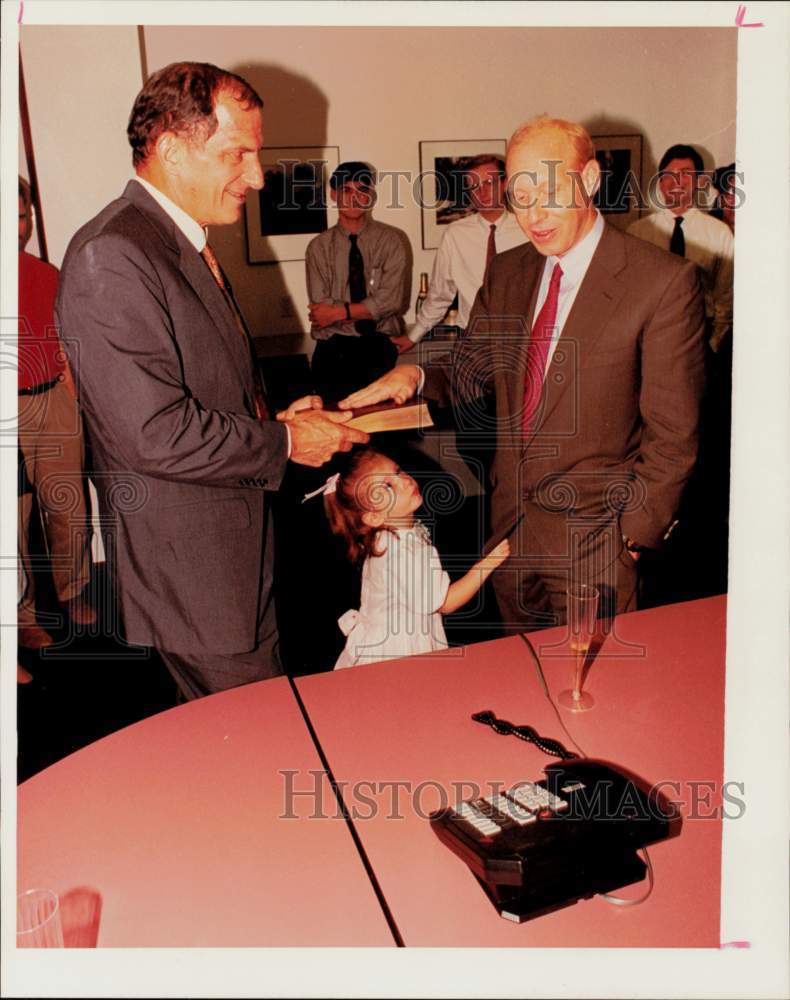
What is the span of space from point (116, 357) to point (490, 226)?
180cm

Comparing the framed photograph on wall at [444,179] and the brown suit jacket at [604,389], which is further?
the framed photograph on wall at [444,179]

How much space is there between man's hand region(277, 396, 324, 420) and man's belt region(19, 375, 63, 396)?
0.53m

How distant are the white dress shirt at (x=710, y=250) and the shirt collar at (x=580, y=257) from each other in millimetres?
580

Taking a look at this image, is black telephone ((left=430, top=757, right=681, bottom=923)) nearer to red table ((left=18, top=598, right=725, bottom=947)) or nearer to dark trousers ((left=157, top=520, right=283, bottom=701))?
red table ((left=18, top=598, right=725, bottom=947))

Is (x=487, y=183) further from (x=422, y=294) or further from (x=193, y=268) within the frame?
(x=193, y=268)

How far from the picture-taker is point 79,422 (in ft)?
5.72

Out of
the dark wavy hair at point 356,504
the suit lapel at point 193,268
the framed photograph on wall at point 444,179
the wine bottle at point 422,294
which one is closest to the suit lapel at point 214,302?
the suit lapel at point 193,268

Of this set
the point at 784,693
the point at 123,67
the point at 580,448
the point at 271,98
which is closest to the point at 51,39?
the point at 123,67

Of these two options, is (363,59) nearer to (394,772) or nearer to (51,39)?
(51,39)

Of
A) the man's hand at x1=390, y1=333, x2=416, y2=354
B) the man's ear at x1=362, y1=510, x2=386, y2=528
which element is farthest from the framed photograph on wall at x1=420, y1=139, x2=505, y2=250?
the man's ear at x1=362, y1=510, x2=386, y2=528

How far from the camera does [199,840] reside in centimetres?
104

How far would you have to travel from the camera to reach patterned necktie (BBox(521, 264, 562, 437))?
212cm

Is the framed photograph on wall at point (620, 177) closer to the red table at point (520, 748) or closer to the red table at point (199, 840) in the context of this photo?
the red table at point (520, 748)

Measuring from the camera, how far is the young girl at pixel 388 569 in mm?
2010
